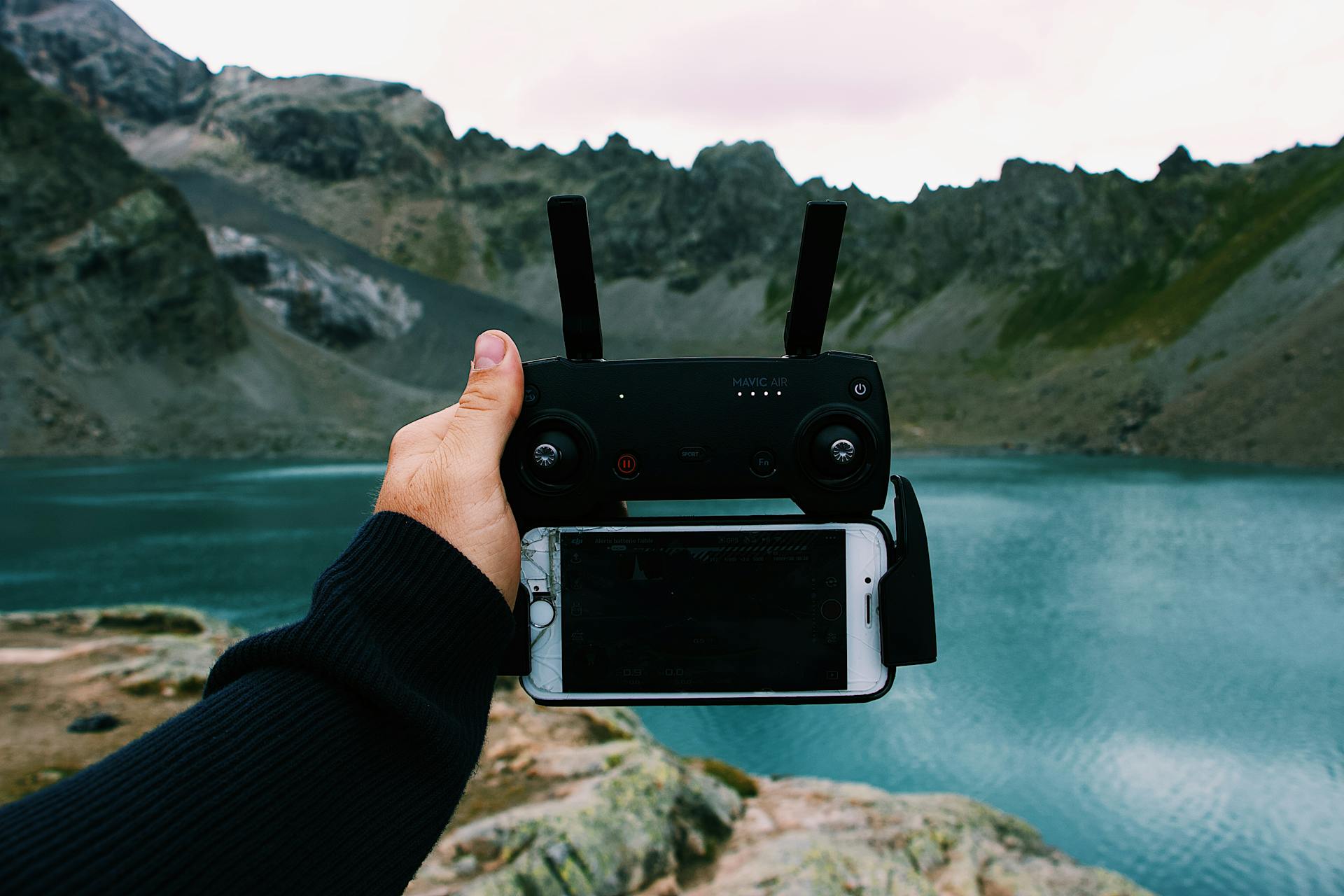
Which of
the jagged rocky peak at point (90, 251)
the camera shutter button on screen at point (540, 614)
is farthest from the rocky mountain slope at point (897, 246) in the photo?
the camera shutter button on screen at point (540, 614)

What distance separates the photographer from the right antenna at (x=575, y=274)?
1.55 metres

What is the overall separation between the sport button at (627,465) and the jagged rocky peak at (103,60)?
459 ft

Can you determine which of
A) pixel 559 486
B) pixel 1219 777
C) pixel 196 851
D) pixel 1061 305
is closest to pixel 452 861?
pixel 559 486

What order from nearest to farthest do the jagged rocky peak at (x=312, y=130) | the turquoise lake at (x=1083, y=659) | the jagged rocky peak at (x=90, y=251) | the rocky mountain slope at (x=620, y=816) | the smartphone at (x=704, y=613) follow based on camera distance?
the smartphone at (x=704, y=613) → the rocky mountain slope at (x=620, y=816) → the turquoise lake at (x=1083, y=659) → the jagged rocky peak at (x=90, y=251) → the jagged rocky peak at (x=312, y=130)

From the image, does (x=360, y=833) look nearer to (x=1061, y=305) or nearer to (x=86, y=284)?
(x=86, y=284)

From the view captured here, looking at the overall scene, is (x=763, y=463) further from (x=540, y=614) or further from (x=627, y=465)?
(x=540, y=614)

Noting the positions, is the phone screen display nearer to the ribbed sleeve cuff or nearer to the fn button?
the fn button

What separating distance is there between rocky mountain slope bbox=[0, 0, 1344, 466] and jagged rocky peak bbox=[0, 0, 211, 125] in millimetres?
301

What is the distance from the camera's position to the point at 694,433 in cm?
160

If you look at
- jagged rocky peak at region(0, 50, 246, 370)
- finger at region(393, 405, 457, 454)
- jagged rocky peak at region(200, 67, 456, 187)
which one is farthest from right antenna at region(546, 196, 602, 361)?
jagged rocky peak at region(200, 67, 456, 187)

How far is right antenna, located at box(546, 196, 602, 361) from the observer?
5.10ft

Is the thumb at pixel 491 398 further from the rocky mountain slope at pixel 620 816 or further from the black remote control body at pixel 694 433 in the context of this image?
the rocky mountain slope at pixel 620 816

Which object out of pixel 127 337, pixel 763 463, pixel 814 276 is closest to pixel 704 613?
pixel 763 463

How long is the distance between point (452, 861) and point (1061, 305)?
8442 centimetres
